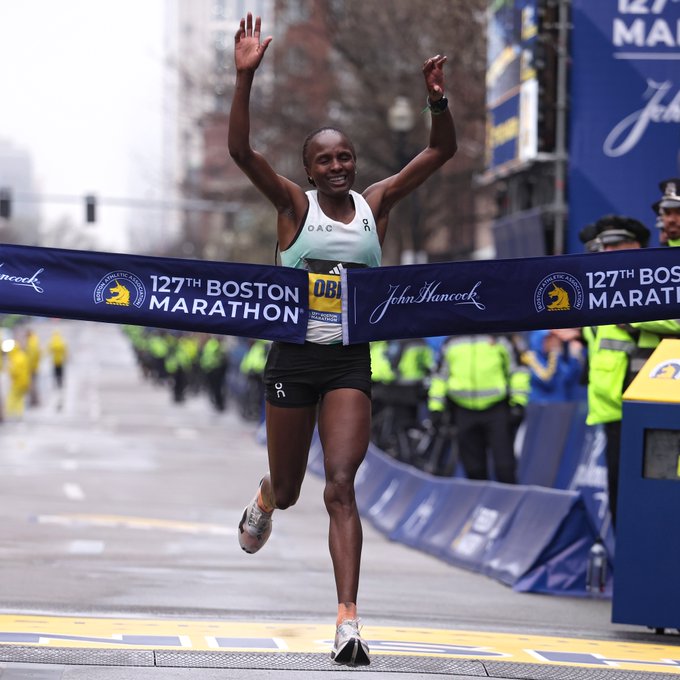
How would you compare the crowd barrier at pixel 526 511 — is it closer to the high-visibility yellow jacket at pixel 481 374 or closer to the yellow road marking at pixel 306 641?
the high-visibility yellow jacket at pixel 481 374

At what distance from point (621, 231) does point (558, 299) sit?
240 centimetres

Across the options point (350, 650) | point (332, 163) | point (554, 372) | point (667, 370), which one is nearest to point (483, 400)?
point (554, 372)

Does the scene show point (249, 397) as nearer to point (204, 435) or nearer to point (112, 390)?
point (204, 435)

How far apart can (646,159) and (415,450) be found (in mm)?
4497

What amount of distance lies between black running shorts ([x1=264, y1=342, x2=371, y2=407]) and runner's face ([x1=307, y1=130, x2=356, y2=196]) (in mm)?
623

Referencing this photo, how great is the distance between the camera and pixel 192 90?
4594 centimetres

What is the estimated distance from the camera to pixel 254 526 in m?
7.92

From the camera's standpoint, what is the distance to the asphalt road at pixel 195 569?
8609 millimetres

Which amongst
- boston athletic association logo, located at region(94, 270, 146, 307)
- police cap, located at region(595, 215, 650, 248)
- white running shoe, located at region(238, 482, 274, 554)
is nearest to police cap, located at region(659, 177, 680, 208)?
police cap, located at region(595, 215, 650, 248)

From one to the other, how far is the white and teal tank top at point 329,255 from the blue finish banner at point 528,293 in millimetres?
190

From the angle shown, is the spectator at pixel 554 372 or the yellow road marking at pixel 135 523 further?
the spectator at pixel 554 372

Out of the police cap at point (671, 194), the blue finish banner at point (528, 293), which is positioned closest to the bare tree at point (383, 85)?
the police cap at point (671, 194)

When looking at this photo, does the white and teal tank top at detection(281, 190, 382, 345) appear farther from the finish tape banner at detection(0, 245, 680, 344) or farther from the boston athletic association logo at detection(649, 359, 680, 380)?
the boston athletic association logo at detection(649, 359, 680, 380)

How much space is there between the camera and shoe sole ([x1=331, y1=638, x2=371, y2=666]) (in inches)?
253
